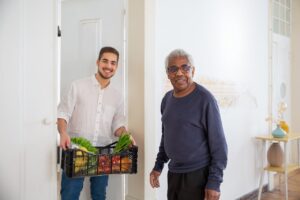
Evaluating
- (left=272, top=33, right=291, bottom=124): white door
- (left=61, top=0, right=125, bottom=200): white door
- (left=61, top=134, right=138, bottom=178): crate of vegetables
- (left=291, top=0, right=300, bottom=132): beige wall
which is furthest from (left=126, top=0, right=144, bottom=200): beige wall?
(left=291, top=0, right=300, bottom=132): beige wall

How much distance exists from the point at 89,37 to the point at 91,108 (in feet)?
1.93

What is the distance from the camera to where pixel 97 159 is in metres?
1.95

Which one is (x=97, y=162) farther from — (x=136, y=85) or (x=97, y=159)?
(x=136, y=85)

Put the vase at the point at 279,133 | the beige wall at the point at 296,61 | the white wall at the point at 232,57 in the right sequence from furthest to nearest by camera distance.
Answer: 1. the beige wall at the point at 296,61
2. the vase at the point at 279,133
3. the white wall at the point at 232,57

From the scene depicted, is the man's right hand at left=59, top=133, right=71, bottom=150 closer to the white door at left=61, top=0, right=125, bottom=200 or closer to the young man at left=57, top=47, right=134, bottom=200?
the young man at left=57, top=47, right=134, bottom=200

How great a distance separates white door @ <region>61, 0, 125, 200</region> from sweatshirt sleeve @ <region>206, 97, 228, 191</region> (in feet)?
2.78

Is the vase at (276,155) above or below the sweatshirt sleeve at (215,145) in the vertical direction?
below

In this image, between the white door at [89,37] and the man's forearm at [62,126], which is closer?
the man's forearm at [62,126]

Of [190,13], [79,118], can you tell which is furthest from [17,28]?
[190,13]

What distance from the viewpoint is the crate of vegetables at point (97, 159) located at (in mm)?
1863

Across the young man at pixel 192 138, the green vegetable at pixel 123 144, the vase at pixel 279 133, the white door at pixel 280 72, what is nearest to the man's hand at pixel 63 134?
the green vegetable at pixel 123 144

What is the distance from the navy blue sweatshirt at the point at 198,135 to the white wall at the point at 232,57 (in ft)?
2.12

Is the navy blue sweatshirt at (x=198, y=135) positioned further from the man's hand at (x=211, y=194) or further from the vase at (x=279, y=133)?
the vase at (x=279, y=133)

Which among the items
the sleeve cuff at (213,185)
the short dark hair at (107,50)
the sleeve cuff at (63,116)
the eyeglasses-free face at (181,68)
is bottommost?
the sleeve cuff at (213,185)
